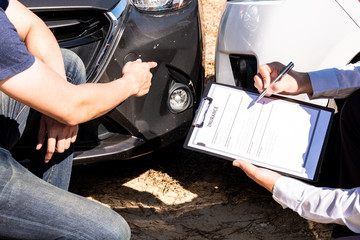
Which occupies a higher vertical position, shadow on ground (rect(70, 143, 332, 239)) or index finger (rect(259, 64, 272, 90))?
index finger (rect(259, 64, 272, 90))

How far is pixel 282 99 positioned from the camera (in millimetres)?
2328

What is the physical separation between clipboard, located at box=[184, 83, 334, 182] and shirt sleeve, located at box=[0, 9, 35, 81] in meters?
0.70

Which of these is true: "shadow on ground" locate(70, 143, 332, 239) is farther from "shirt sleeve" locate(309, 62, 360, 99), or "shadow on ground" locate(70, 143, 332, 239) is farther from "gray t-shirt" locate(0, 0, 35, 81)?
"gray t-shirt" locate(0, 0, 35, 81)

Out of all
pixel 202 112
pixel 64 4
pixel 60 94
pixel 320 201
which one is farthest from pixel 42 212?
pixel 64 4

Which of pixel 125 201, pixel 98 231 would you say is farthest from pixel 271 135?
pixel 125 201

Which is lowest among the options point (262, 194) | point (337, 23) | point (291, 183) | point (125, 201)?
point (125, 201)

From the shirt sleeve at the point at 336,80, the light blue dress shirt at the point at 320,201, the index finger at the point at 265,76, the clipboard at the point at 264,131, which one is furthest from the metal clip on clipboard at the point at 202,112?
the shirt sleeve at the point at 336,80

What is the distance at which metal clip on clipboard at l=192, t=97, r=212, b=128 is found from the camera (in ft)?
7.46

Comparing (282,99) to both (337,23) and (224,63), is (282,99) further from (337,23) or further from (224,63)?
(224,63)

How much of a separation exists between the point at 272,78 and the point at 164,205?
1094mm

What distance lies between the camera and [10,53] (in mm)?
1812

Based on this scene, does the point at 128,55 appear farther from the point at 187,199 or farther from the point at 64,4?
the point at 187,199

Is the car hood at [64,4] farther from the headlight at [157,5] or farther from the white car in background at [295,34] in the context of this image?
the white car in background at [295,34]

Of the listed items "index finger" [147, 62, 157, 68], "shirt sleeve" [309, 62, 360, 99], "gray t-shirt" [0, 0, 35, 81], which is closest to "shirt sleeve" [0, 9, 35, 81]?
"gray t-shirt" [0, 0, 35, 81]
